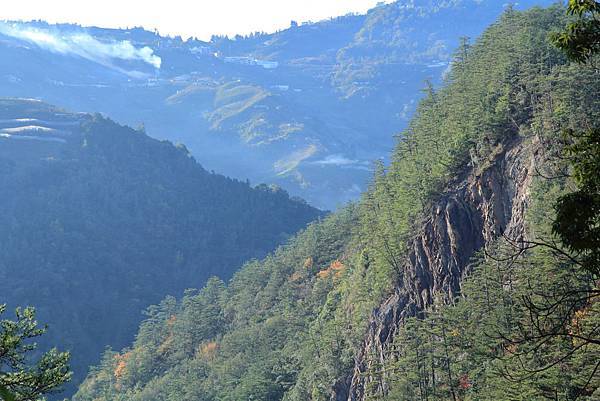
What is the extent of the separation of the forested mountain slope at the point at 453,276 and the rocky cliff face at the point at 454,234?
13 centimetres

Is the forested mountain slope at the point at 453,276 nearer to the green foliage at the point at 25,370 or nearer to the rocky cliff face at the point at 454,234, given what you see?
the rocky cliff face at the point at 454,234

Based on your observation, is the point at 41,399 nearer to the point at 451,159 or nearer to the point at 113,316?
the point at 451,159

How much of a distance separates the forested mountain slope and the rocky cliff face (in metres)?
0.13

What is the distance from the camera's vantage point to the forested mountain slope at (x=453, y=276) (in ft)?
151

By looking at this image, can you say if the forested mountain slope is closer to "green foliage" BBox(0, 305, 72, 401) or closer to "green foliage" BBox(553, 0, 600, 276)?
"green foliage" BBox(553, 0, 600, 276)

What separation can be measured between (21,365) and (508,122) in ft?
163

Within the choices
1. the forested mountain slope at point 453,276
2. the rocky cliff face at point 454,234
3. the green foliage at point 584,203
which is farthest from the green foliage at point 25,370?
the rocky cliff face at point 454,234

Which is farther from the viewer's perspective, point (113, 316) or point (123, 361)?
point (113, 316)

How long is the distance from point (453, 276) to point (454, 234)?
3.44 meters

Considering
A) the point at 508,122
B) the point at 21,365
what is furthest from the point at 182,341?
the point at 21,365

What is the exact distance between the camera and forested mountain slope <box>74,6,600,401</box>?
1806 inches

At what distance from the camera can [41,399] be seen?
86.6 ft

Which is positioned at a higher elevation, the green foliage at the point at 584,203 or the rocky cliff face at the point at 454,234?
the green foliage at the point at 584,203

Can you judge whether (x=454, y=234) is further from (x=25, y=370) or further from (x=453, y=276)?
(x=25, y=370)
